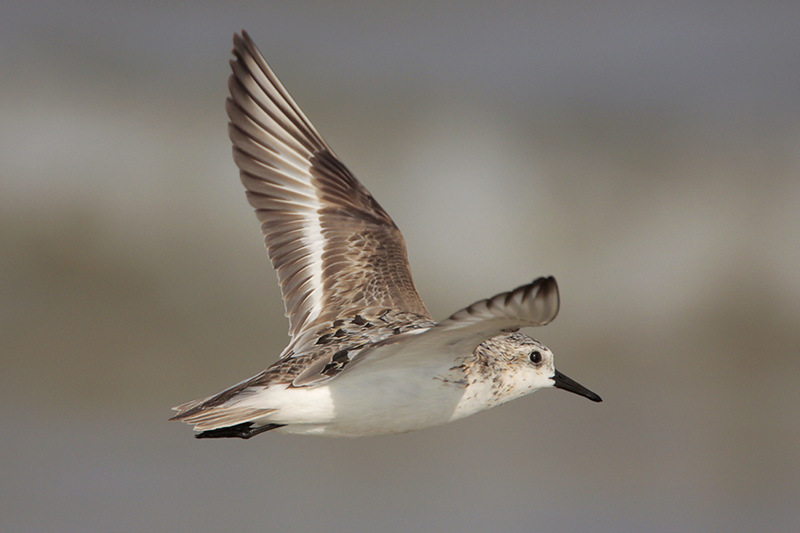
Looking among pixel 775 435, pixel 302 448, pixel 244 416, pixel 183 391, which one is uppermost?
pixel 244 416

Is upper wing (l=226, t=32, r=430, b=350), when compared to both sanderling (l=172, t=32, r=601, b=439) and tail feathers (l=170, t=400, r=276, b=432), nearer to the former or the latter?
sanderling (l=172, t=32, r=601, b=439)

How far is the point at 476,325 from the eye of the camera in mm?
3609

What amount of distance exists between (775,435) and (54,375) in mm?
6959

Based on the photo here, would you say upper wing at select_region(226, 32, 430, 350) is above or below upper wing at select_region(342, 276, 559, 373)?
above

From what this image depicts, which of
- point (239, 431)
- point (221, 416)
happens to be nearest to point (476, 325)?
point (221, 416)

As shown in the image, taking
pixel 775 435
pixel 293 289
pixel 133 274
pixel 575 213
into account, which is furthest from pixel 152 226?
pixel 293 289

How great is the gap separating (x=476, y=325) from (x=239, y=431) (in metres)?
1.10

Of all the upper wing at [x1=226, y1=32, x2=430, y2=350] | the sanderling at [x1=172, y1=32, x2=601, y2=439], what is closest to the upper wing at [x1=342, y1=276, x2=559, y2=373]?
the sanderling at [x1=172, y1=32, x2=601, y2=439]

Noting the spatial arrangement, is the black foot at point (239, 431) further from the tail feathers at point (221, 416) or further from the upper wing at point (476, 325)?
the upper wing at point (476, 325)

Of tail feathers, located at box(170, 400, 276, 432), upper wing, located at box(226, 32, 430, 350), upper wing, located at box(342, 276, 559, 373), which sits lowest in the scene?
tail feathers, located at box(170, 400, 276, 432)

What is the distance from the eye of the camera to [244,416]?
3961 millimetres

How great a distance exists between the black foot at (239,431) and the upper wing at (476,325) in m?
0.42

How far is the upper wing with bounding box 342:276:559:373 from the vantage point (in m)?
3.31

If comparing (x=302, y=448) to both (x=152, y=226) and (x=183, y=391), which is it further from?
(x=152, y=226)
